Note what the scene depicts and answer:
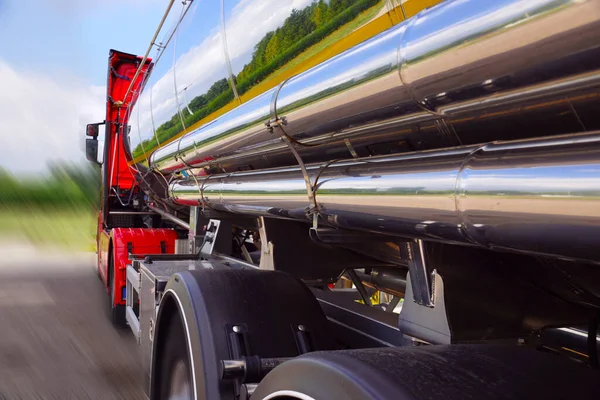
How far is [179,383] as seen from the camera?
257 cm

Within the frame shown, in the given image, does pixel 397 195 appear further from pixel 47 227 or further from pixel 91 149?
pixel 47 227

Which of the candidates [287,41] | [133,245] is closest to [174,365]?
[287,41]

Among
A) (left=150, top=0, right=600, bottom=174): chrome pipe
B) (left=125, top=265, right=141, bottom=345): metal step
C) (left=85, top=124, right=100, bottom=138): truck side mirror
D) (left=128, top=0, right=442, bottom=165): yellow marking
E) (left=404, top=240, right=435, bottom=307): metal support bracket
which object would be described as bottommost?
(left=125, top=265, right=141, bottom=345): metal step

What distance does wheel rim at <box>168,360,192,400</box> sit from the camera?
2463 millimetres

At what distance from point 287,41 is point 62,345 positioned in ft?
15.0

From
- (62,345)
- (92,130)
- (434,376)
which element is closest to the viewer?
(434,376)

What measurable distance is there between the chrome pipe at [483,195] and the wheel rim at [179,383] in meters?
1.09

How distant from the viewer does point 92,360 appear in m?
5.03

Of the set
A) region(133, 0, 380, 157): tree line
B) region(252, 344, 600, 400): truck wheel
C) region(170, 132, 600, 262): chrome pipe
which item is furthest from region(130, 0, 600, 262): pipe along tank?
region(252, 344, 600, 400): truck wheel

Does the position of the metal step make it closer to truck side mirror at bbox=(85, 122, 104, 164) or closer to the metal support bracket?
the metal support bracket

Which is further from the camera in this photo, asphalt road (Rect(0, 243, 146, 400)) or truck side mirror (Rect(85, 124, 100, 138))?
truck side mirror (Rect(85, 124, 100, 138))

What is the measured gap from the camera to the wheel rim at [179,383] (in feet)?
8.08

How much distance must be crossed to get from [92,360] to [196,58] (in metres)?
3.20

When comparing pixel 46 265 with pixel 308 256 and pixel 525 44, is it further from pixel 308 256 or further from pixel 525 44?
pixel 525 44
